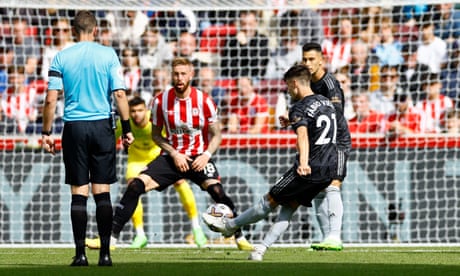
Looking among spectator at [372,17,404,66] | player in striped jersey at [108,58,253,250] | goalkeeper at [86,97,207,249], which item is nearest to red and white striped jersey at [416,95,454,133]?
spectator at [372,17,404,66]

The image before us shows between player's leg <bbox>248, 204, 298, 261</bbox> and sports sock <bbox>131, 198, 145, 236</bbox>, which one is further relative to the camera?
sports sock <bbox>131, 198, 145, 236</bbox>

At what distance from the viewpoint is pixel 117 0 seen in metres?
13.2

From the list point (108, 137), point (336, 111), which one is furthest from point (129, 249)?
point (108, 137)

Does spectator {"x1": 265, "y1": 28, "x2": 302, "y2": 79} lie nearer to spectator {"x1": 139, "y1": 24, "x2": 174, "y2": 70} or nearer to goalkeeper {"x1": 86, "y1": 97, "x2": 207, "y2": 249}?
spectator {"x1": 139, "y1": 24, "x2": 174, "y2": 70}

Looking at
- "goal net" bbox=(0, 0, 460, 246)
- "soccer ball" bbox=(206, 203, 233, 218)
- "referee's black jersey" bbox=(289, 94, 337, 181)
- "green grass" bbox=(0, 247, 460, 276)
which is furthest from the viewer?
"goal net" bbox=(0, 0, 460, 246)

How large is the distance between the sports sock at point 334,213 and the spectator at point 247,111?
151 inches

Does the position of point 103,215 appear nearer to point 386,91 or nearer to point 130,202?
point 130,202

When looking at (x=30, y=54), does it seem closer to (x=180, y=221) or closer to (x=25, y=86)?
(x=25, y=86)

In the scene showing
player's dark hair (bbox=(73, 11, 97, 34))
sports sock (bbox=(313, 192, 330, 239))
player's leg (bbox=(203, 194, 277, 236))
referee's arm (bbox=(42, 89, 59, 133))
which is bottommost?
sports sock (bbox=(313, 192, 330, 239))

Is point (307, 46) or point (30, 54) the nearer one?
point (307, 46)

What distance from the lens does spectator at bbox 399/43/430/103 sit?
1398 centimetres

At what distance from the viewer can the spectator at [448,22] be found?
14.3 m

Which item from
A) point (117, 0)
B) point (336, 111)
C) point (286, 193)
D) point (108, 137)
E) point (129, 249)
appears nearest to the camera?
point (108, 137)

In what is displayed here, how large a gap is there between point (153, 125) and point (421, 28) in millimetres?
4971
